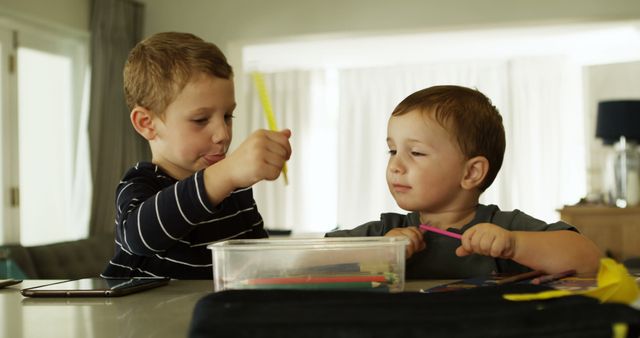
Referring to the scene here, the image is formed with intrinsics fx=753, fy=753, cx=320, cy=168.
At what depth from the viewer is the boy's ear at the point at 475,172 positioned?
4.22ft

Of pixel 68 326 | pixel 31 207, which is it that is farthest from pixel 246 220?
pixel 31 207

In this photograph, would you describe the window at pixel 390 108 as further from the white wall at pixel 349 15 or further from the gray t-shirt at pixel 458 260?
the gray t-shirt at pixel 458 260

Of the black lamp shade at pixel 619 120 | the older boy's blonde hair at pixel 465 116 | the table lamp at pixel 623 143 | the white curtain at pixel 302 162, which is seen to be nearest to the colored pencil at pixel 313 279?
the older boy's blonde hair at pixel 465 116

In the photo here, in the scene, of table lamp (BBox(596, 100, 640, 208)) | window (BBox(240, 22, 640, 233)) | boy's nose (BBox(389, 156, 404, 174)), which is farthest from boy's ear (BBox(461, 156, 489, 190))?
window (BBox(240, 22, 640, 233))

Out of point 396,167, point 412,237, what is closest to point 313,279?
point 412,237

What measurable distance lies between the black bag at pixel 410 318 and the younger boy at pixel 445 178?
24.1 inches

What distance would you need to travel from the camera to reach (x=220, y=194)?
Result: 980 millimetres

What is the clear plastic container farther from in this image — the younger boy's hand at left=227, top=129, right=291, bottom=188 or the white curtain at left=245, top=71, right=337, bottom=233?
the white curtain at left=245, top=71, right=337, bottom=233

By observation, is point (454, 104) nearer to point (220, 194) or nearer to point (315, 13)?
point (220, 194)

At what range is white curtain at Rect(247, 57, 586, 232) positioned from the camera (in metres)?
7.13

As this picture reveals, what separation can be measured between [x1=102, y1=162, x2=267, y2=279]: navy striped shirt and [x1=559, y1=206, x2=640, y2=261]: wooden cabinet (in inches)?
165

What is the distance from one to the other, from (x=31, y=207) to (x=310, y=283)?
14.9 feet

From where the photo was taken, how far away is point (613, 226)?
206 inches

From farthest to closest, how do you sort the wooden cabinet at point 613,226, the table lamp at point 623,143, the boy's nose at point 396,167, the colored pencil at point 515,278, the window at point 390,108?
the window at point 390,108
the table lamp at point 623,143
the wooden cabinet at point 613,226
the boy's nose at point 396,167
the colored pencil at point 515,278
